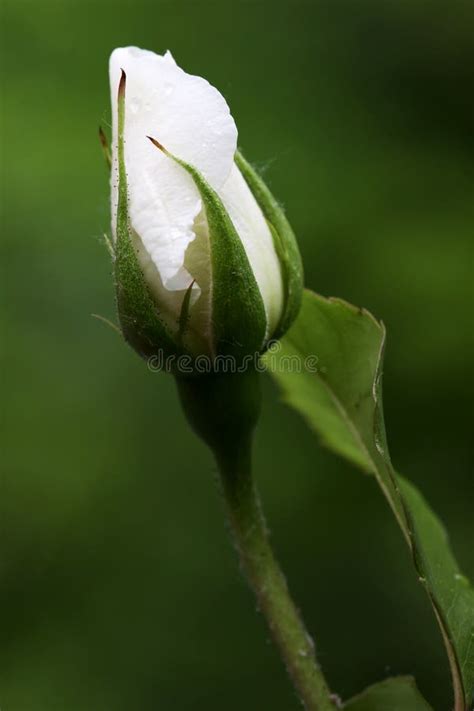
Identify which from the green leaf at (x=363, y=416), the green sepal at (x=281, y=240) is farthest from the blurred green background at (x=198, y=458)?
the green sepal at (x=281, y=240)

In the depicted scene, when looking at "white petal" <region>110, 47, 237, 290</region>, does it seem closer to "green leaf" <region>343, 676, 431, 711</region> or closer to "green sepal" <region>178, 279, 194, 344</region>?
"green sepal" <region>178, 279, 194, 344</region>

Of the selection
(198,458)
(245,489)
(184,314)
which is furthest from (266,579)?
(198,458)

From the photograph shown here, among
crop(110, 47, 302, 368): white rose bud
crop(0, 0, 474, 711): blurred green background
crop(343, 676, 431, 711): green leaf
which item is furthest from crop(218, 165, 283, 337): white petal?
crop(0, 0, 474, 711): blurred green background

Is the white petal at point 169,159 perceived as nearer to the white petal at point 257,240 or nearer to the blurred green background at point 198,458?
the white petal at point 257,240

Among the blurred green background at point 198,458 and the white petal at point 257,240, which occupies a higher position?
the white petal at point 257,240

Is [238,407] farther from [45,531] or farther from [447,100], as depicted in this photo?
[447,100]

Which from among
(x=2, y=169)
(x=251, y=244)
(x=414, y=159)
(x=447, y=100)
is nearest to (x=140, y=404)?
(x=2, y=169)
